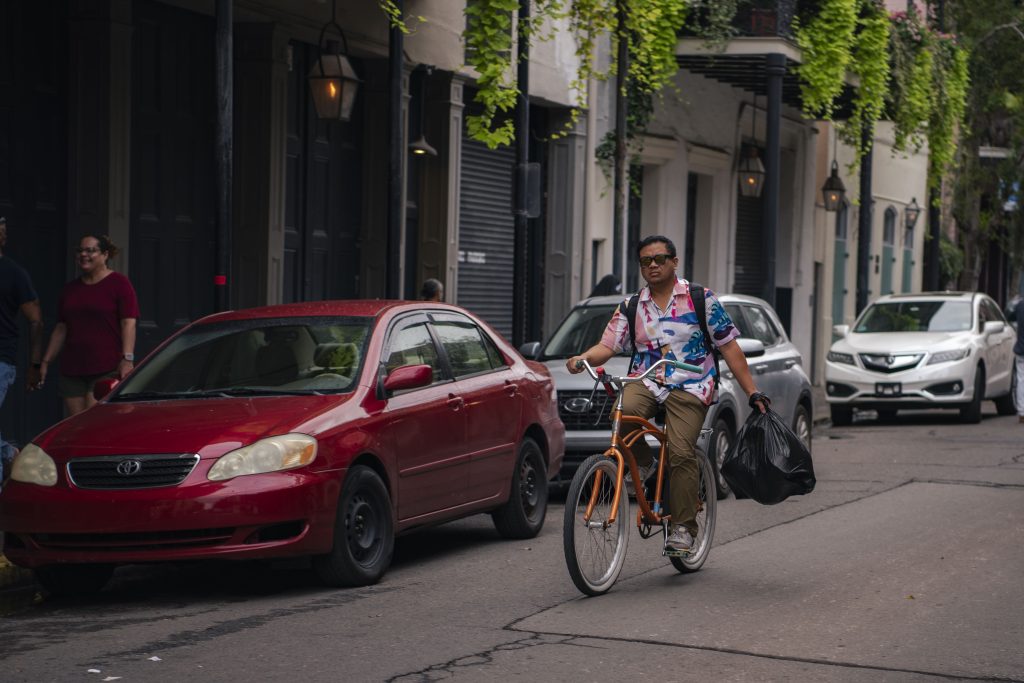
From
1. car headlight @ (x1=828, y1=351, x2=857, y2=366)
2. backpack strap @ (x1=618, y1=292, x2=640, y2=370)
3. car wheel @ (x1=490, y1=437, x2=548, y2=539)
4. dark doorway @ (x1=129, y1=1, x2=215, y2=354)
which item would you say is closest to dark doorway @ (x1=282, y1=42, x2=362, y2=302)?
dark doorway @ (x1=129, y1=1, x2=215, y2=354)

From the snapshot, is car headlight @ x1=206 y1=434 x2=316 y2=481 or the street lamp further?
the street lamp

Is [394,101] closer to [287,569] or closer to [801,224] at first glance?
[287,569]

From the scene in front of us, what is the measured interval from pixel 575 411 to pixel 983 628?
5.76m

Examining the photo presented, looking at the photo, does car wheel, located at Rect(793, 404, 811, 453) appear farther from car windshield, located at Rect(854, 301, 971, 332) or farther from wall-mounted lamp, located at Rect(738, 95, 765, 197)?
wall-mounted lamp, located at Rect(738, 95, 765, 197)

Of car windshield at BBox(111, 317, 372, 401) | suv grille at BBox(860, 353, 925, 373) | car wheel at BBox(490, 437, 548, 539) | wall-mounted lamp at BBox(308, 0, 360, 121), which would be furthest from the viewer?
suv grille at BBox(860, 353, 925, 373)

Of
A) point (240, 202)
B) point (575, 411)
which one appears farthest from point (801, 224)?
point (575, 411)

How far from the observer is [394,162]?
49.9 feet

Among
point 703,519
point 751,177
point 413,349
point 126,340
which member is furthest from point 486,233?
point 703,519

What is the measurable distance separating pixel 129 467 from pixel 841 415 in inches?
614

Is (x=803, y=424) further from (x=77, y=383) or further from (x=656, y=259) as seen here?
(x=656, y=259)

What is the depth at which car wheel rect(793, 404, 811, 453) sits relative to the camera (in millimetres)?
15555

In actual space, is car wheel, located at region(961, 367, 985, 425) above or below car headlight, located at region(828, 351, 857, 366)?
below

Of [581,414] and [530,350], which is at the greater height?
[530,350]

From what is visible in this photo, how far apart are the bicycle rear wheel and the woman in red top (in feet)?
13.8
